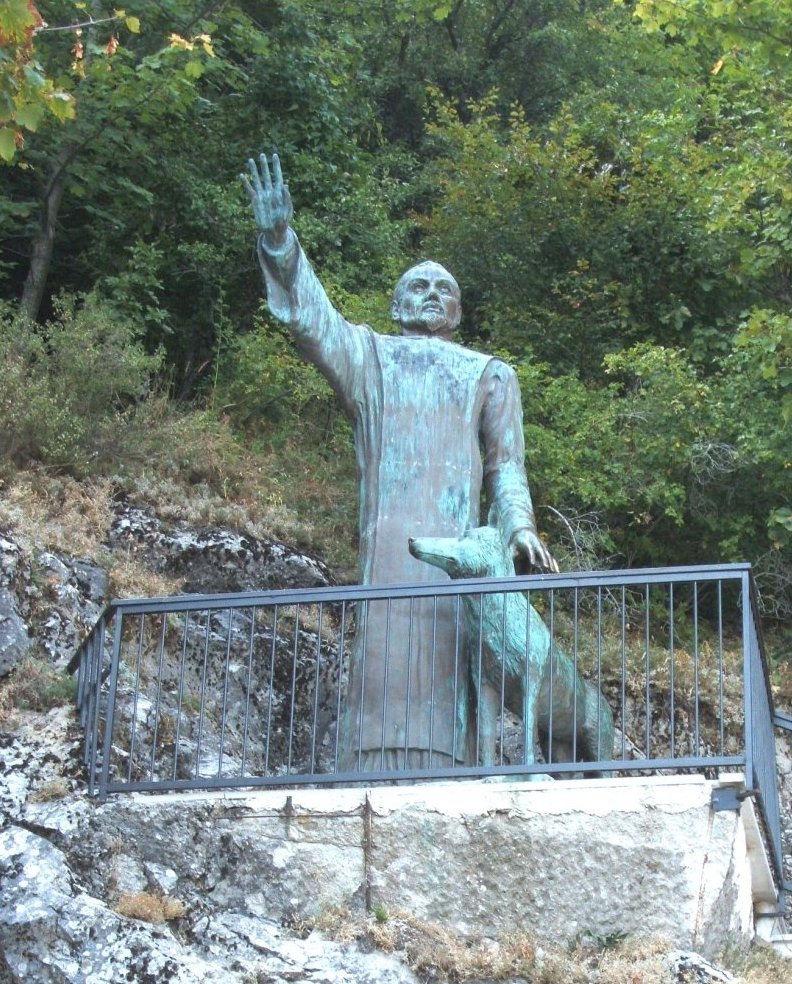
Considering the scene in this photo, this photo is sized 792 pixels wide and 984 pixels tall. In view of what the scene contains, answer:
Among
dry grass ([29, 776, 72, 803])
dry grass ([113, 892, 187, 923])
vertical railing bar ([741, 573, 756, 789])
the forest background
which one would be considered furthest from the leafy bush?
vertical railing bar ([741, 573, 756, 789])

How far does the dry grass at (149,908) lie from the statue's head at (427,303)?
10.4 feet

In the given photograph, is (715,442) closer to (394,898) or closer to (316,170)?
(316,170)

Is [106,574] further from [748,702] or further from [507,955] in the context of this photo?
[748,702]

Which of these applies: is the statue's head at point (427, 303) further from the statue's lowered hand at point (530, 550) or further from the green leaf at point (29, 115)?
the green leaf at point (29, 115)

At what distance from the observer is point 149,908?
7734 mm

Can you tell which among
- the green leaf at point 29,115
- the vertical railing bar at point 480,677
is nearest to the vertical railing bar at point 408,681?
the vertical railing bar at point 480,677

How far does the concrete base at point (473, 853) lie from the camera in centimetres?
782

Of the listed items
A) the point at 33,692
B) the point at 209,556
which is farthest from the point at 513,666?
the point at 209,556

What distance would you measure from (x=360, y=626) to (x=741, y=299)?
818 cm

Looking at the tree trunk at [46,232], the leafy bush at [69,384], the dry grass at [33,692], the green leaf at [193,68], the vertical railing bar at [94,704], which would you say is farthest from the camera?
the tree trunk at [46,232]

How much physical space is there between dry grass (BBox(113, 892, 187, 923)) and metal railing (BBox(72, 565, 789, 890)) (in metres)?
0.59

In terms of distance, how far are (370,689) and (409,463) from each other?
1.10 m

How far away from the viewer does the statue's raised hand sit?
29.1ft

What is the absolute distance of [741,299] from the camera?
1620cm
